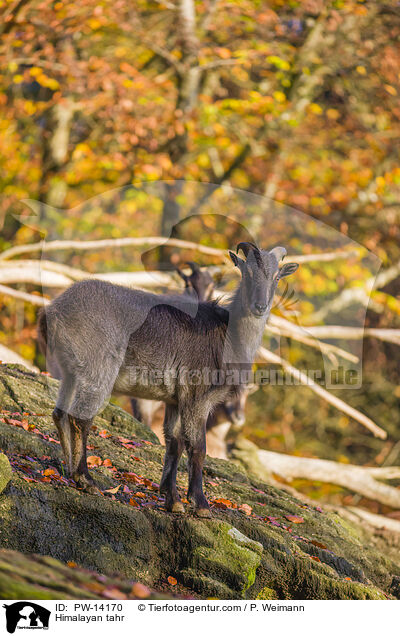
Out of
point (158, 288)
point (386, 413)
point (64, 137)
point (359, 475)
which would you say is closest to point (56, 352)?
point (158, 288)

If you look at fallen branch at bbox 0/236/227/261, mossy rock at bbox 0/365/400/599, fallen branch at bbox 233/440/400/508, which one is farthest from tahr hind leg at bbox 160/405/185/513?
fallen branch at bbox 0/236/227/261

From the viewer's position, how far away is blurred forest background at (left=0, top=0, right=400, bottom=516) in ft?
49.7

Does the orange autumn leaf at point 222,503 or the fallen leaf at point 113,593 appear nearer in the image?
the fallen leaf at point 113,593

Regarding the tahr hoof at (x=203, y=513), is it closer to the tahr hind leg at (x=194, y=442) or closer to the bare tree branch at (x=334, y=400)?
the tahr hind leg at (x=194, y=442)

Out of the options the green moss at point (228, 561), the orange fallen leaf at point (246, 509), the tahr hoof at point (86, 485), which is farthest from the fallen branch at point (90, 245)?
the green moss at point (228, 561)

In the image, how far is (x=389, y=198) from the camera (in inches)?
701

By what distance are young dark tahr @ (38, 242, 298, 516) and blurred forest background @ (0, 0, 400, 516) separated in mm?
6963

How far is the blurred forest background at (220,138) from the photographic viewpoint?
1514cm

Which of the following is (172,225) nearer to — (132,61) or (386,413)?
(132,61)

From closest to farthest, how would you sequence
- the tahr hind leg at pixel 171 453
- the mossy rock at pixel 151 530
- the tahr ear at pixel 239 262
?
the mossy rock at pixel 151 530
the tahr hind leg at pixel 171 453
the tahr ear at pixel 239 262

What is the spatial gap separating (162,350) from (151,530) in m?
1.59

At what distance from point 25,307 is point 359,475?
32.1 feet

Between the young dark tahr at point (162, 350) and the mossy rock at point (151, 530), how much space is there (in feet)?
1.10

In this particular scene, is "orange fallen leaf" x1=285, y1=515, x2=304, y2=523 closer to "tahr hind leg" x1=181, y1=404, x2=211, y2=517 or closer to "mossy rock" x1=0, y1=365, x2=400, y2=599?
"mossy rock" x1=0, y1=365, x2=400, y2=599
